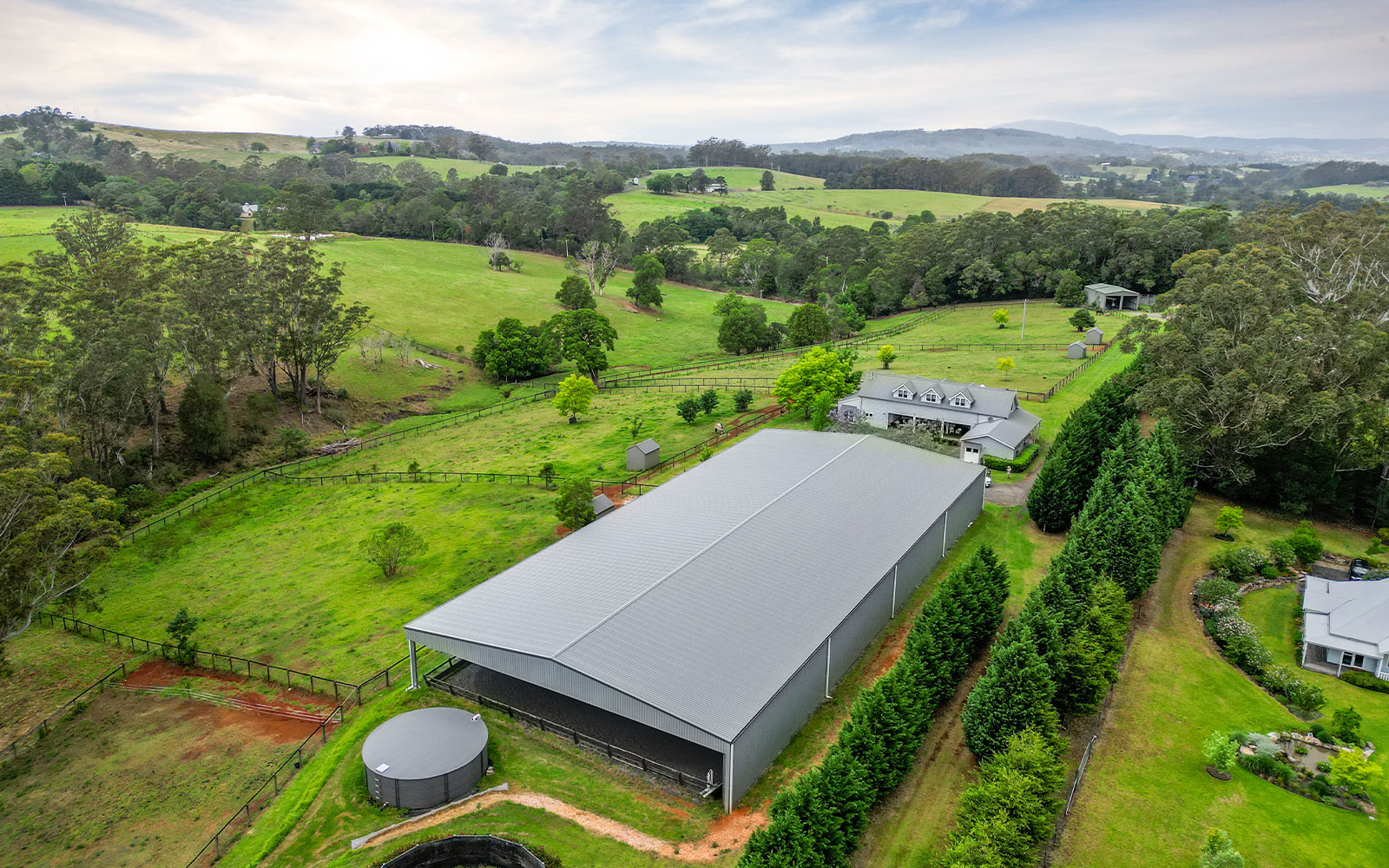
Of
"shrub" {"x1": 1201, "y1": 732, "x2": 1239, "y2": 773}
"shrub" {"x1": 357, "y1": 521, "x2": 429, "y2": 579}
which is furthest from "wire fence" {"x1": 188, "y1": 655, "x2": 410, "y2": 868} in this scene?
"shrub" {"x1": 1201, "y1": 732, "x2": 1239, "y2": 773}

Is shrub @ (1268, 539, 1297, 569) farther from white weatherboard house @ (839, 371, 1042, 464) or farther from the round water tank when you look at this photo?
the round water tank

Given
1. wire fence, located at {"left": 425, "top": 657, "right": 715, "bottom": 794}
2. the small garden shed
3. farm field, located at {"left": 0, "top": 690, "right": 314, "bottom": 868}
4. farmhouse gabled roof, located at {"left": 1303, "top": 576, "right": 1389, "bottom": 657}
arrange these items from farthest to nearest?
the small garden shed
farmhouse gabled roof, located at {"left": 1303, "top": 576, "right": 1389, "bottom": 657}
wire fence, located at {"left": 425, "top": 657, "right": 715, "bottom": 794}
farm field, located at {"left": 0, "top": 690, "right": 314, "bottom": 868}

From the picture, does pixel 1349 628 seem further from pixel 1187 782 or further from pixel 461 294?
pixel 461 294

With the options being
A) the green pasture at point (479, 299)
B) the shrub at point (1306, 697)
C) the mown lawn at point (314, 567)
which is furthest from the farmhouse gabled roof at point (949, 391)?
the green pasture at point (479, 299)

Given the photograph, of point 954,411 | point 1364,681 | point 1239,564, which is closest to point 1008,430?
point 954,411

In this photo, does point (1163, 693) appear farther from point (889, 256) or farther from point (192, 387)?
point (889, 256)

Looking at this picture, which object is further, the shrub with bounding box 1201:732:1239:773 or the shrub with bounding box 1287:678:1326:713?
the shrub with bounding box 1287:678:1326:713

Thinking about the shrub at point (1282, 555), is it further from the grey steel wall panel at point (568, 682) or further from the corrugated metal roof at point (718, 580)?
the grey steel wall panel at point (568, 682)
